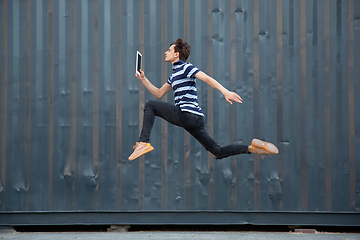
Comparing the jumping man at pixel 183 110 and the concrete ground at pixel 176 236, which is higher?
the jumping man at pixel 183 110

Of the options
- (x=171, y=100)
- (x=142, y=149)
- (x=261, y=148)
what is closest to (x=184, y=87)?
(x=142, y=149)

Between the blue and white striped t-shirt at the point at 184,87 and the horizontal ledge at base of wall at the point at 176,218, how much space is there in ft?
8.04

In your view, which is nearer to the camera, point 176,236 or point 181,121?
point 181,121

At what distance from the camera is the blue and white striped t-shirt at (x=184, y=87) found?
11.5 ft

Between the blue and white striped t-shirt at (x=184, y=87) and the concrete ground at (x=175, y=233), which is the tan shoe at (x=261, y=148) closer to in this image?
the blue and white striped t-shirt at (x=184, y=87)

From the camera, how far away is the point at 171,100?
527 centimetres

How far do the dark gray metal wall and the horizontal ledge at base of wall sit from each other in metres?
0.06

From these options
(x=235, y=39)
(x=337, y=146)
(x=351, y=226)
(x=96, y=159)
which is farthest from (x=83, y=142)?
(x=351, y=226)

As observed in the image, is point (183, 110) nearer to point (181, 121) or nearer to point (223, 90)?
point (181, 121)

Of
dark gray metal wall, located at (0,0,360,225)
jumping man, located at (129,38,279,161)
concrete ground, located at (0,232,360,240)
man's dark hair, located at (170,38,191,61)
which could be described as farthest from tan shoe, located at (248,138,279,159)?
concrete ground, located at (0,232,360,240)

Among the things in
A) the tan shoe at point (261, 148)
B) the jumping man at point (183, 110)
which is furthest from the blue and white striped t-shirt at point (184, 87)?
the tan shoe at point (261, 148)

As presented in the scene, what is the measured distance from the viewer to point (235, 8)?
17.4 feet

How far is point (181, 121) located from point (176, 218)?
2.43m

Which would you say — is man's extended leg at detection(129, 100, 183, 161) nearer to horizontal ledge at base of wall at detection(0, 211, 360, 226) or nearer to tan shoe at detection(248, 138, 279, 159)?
tan shoe at detection(248, 138, 279, 159)
